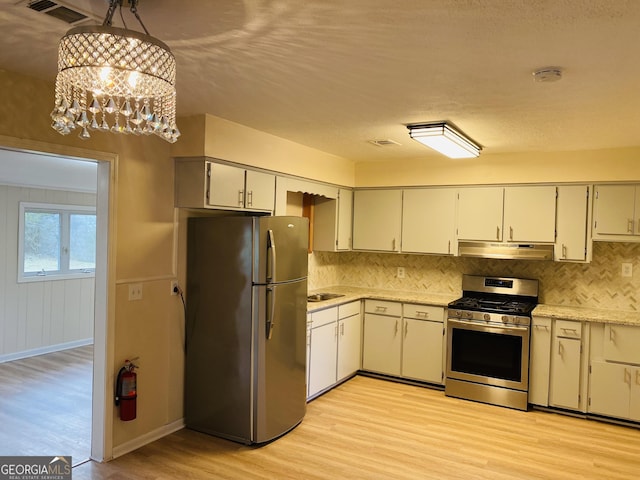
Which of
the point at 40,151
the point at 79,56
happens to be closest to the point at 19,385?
the point at 40,151

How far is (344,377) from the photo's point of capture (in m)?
4.97

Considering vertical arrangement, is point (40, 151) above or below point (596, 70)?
below

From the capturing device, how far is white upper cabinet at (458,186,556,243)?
4.52 meters

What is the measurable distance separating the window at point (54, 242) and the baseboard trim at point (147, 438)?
299cm

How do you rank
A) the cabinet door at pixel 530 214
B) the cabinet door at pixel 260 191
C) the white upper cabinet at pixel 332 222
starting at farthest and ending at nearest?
the white upper cabinet at pixel 332 222, the cabinet door at pixel 530 214, the cabinet door at pixel 260 191

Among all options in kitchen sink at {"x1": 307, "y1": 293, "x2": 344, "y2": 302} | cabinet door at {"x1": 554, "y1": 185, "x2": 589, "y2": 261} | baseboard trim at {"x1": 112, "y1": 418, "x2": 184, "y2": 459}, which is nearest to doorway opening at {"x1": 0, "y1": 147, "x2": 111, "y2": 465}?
baseboard trim at {"x1": 112, "y1": 418, "x2": 184, "y2": 459}

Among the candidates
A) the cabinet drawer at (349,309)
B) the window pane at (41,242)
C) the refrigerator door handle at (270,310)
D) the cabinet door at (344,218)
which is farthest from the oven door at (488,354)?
the window pane at (41,242)

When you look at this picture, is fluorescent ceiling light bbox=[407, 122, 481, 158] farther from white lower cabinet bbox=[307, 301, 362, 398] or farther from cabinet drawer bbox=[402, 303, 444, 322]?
white lower cabinet bbox=[307, 301, 362, 398]

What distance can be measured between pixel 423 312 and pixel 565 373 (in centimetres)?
135

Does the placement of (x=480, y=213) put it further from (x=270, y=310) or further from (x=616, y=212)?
(x=270, y=310)

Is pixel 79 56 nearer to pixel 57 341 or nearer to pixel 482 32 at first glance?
pixel 482 32

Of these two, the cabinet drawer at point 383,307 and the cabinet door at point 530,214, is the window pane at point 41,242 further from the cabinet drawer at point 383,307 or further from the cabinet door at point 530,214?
the cabinet door at point 530,214

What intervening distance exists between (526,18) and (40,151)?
2547mm

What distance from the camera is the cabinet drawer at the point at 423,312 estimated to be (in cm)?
483
